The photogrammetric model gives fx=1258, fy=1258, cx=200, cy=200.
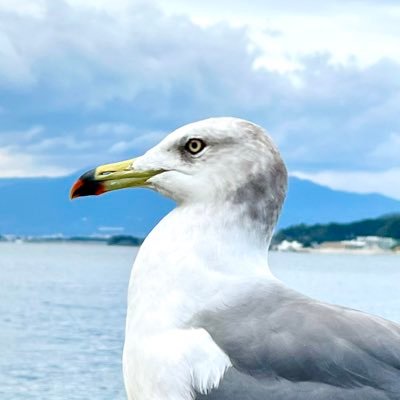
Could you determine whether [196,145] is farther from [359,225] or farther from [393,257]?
[393,257]

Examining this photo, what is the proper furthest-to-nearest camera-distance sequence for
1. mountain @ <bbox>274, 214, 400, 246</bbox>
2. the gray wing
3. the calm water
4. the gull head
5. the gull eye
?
1. mountain @ <bbox>274, 214, 400, 246</bbox>
2. the calm water
3. the gull eye
4. the gull head
5. the gray wing

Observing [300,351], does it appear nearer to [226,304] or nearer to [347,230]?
[226,304]

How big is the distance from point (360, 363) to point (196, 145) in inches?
39.6

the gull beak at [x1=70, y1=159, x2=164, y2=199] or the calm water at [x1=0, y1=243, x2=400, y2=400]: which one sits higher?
the gull beak at [x1=70, y1=159, x2=164, y2=199]

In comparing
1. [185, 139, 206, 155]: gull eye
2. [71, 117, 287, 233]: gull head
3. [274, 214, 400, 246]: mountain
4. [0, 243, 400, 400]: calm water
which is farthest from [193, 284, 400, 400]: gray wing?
[274, 214, 400, 246]: mountain

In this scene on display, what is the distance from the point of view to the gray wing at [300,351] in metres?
4.08

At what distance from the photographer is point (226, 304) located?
4.30 m

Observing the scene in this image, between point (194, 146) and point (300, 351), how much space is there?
875 millimetres

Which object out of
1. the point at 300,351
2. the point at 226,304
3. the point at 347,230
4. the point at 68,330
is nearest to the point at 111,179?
the point at 226,304

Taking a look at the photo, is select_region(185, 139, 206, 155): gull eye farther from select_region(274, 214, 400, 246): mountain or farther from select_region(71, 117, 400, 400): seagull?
select_region(274, 214, 400, 246): mountain

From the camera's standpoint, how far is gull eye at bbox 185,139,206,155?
4.52 meters

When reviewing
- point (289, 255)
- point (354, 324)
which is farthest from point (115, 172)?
point (289, 255)

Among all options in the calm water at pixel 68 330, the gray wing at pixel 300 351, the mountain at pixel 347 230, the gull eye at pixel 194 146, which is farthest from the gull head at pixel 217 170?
the mountain at pixel 347 230

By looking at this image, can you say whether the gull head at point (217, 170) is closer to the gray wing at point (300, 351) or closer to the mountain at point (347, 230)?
the gray wing at point (300, 351)
